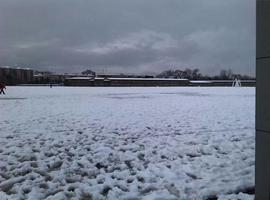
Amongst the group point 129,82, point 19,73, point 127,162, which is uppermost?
point 19,73

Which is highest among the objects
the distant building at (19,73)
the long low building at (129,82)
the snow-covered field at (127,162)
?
the distant building at (19,73)

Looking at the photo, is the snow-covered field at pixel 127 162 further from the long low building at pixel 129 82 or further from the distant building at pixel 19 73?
the distant building at pixel 19 73

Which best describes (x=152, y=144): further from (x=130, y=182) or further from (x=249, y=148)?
(x=130, y=182)

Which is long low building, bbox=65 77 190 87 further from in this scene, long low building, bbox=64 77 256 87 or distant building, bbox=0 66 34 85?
distant building, bbox=0 66 34 85

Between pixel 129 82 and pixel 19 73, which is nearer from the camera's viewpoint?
pixel 129 82

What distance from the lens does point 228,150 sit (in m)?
8.46

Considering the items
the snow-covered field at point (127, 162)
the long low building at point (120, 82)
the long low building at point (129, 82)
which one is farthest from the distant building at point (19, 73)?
the snow-covered field at point (127, 162)

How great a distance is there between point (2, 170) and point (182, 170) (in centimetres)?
331

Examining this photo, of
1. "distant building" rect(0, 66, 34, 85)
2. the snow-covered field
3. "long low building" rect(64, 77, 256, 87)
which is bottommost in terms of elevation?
the snow-covered field

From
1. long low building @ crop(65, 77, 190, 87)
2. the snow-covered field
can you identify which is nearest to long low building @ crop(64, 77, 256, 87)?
long low building @ crop(65, 77, 190, 87)

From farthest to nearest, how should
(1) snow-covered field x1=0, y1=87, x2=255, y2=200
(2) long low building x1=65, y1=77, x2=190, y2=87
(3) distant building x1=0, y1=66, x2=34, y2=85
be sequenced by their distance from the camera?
(3) distant building x1=0, y1=66, x2=34, y2=85 → (2) long low building x1=65, y1=77, x2=190, y2=87 → (1) snow-covered field x1=0, y1=87, x2=255, y2=200

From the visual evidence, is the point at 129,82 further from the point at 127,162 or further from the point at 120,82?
the point at 127,162

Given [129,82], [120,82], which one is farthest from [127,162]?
[120,82]

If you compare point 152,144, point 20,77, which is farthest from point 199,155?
point 20,77
